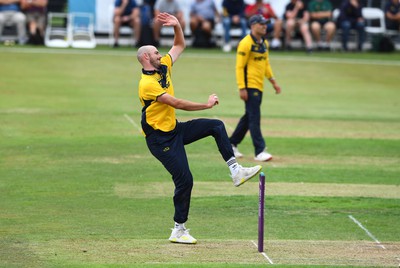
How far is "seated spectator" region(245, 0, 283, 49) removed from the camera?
111 feet

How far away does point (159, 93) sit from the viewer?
1159 cm

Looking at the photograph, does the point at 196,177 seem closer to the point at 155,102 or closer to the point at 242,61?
the point at 242,61

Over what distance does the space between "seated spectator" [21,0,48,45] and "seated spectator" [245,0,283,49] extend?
24.5 ft

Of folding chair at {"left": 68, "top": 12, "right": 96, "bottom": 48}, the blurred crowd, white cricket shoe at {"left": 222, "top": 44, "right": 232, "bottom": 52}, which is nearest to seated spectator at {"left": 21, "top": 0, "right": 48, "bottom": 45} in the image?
the blurred crowd

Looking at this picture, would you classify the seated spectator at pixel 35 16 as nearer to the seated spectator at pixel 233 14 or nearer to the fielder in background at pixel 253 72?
the seated spectator at pixel 233 14

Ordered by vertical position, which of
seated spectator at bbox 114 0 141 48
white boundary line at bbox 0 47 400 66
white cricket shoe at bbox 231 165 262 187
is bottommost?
white boundary line at bbox 0 47 400 66

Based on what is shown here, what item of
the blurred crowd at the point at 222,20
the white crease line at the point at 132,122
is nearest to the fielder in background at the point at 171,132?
the white crease line at the point at 132,122

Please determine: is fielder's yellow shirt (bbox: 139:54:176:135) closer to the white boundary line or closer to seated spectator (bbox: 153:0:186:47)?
the white boundary line

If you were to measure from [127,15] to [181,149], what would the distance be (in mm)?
23415

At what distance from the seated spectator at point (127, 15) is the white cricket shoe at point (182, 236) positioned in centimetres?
2300

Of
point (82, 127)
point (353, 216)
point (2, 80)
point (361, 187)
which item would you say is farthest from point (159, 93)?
point (2, 80)

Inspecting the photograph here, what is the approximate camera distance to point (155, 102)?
38.4 ft

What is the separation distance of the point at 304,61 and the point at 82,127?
14.3 metres

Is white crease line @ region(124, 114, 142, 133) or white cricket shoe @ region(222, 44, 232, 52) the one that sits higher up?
white crease line @ region(124, 114, 142, 133)
